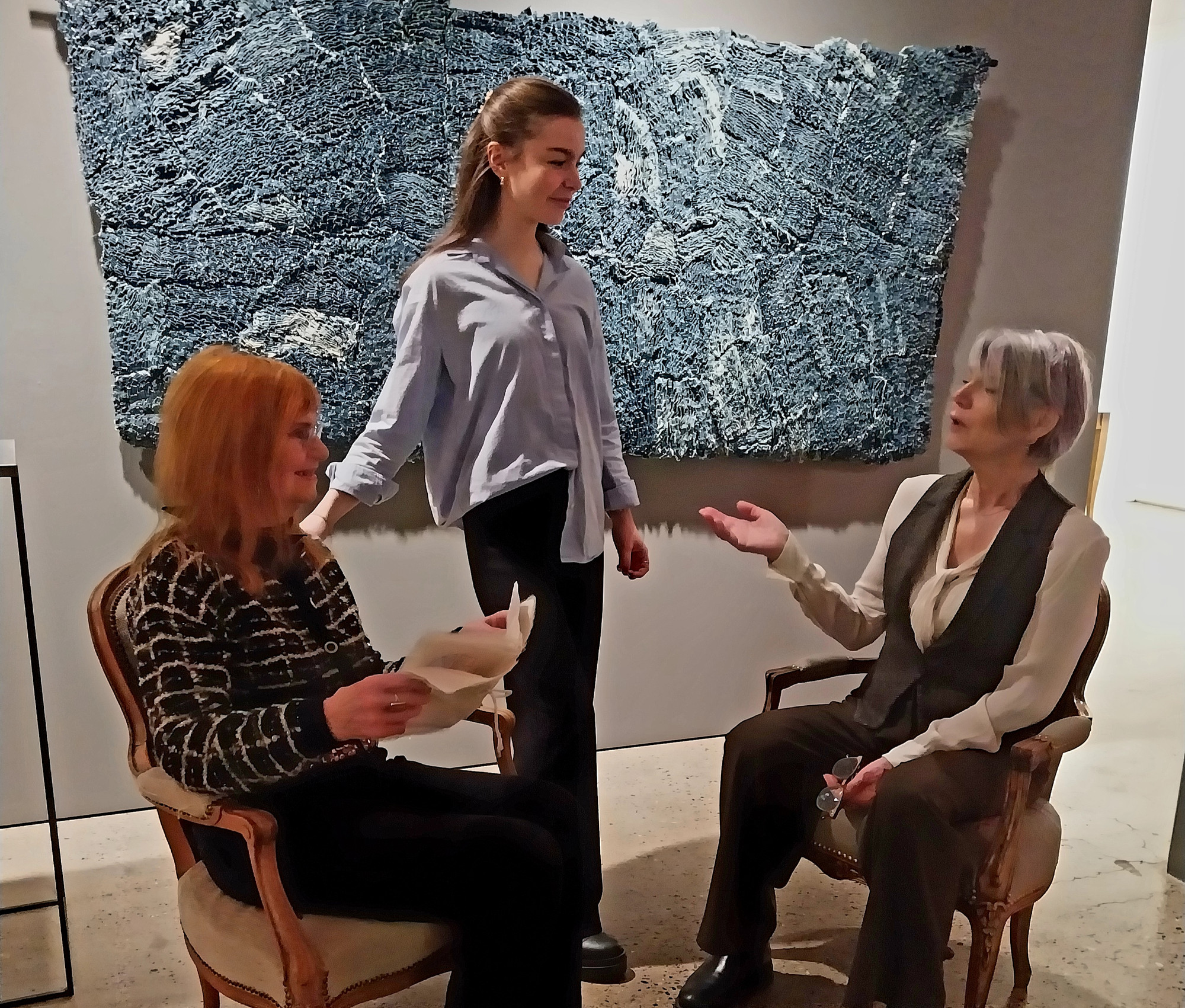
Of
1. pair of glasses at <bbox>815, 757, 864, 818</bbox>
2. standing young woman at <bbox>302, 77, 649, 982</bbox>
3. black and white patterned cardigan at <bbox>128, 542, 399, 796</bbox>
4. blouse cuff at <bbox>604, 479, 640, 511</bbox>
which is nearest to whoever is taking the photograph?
black and white patterned cardigan at <bbox>128, 542, 399, 796</bbox>

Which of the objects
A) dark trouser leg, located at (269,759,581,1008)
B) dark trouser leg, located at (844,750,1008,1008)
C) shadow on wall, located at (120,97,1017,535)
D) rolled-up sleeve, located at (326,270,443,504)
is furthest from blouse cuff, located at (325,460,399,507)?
dark trouser leg, located at (844,750,1008,1008)

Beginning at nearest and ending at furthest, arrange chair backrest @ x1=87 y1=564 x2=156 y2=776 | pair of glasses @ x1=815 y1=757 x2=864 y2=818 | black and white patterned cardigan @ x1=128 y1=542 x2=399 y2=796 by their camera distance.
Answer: black and white patterned cardigan @ x1=128 y1=542 x2=399 y2=796
chair backrest @ x1=87 y1=564 x2=156 y2=776
pair of glasses @ x1=815 y1=757 x2=864 y2=818

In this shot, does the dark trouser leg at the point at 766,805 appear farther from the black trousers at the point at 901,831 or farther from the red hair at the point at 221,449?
the red hair at the point at 221,449

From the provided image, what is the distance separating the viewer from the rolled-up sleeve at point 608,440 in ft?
5.02

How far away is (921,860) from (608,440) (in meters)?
0.75

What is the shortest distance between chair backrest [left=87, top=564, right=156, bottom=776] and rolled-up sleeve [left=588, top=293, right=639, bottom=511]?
69cm

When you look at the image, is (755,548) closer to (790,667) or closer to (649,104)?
(790,667)

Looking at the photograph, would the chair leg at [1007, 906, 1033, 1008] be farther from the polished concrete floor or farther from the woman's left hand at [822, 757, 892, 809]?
the woman's left hand at [822, 757, 892, 809]

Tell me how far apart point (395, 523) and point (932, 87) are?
112cm

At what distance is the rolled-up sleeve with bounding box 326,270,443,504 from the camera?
1386 mm

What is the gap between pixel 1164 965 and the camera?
183cm

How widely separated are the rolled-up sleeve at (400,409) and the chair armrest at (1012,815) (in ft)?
3.07

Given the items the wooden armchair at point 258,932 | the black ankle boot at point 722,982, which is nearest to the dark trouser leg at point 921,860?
the black ankle boot at point 722,982

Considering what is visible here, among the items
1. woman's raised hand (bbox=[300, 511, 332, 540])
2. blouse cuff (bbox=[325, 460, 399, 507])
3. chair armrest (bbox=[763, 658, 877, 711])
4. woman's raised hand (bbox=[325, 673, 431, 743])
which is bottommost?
chair armrest (bbox=[763, 658, 877, 711])
